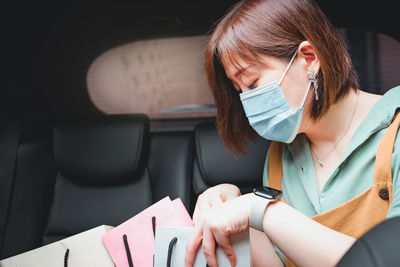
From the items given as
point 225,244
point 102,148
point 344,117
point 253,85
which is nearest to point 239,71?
point 253,85

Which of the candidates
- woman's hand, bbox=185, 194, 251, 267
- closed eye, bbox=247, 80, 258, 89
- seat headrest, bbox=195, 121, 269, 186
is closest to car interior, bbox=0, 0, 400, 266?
seat headrest, bbox=195, 121, 269, 186

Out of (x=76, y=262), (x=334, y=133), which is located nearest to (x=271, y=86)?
(x=334, y=133)

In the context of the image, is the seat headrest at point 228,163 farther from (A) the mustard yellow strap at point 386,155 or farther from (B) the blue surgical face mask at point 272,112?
(A) the mustard yellow strap at point 386,155

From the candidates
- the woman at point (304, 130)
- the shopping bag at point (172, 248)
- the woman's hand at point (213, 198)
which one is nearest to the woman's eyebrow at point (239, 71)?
the woman at point (304, 130)

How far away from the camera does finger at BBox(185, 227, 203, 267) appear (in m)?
0.82

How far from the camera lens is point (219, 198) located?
952 millimetres

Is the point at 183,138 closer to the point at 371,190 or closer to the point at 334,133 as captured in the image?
the point at 334,133

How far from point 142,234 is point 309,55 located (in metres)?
0.72

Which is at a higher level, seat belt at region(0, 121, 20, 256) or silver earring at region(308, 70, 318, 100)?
silver earring at region(308, 70, 318, 100)

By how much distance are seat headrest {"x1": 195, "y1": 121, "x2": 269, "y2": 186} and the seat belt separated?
1.02 m

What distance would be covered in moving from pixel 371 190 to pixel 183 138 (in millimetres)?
1051

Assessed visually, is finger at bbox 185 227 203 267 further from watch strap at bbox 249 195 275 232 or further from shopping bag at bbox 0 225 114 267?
shopping bag at bbox 0 225 114 267

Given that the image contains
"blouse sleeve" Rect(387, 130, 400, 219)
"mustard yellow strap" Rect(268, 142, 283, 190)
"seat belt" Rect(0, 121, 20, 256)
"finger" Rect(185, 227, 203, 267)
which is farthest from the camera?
"seat belt" Rect(0, 121, 20, 256)

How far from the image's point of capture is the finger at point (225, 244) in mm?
775
